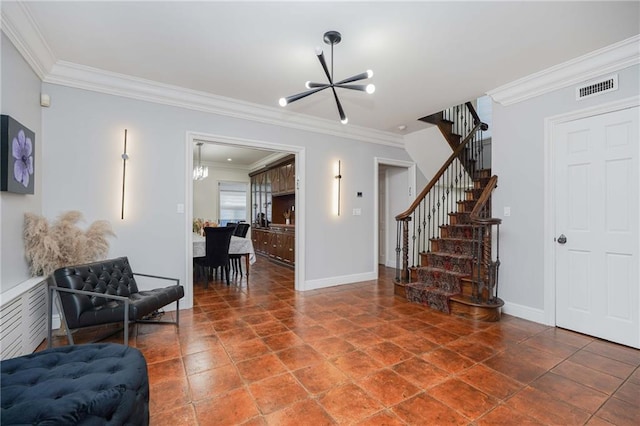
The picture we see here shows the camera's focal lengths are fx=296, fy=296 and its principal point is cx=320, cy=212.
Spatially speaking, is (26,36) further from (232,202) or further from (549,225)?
(232,202)

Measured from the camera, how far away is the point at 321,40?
261 cm

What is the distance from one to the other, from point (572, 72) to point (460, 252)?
7.82ft

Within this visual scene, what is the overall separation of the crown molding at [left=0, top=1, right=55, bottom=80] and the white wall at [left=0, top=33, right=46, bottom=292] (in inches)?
2.3

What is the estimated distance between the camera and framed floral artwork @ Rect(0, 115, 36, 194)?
217 centimetres

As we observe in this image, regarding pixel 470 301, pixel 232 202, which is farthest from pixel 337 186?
pixel 232 202

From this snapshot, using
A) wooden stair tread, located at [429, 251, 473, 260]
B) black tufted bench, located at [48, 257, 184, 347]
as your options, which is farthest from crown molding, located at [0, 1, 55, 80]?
wooden stair tread, located at [429, 251, 473, 260]

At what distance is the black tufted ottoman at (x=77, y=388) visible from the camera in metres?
1.14

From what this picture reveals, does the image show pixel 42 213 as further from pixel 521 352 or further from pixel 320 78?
pixel 521 352

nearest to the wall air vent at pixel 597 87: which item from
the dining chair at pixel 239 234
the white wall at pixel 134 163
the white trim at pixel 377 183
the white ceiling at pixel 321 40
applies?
the white ceiling at pixel 321 40

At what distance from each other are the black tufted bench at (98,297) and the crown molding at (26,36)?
1864 millimetres

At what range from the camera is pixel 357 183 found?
5.21 meters

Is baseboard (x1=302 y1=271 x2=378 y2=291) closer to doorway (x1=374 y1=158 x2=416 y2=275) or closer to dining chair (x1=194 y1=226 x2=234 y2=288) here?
doorway (x1=374 y1=158 x2=416 y2=275)

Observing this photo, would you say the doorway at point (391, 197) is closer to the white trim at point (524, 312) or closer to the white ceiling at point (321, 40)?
the white ceiling at point (321, 40)

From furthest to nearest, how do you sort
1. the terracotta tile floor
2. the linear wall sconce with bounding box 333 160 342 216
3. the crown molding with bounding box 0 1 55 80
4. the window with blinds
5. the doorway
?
the window with blinds < the doorway < the linear wall sconce with bounding box 333 160 342 216 < the crown molding with bounding box 0 1 55 80 < the terracotta tile floor
